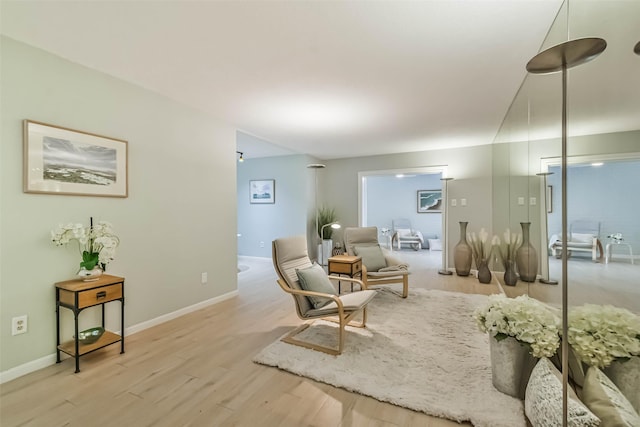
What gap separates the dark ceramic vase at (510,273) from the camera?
3.62 meters

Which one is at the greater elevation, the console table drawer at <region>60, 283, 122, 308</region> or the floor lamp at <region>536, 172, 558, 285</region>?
the floor lamp at <region>536, 172, 558, 285</region>

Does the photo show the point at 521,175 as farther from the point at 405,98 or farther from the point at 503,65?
the point at 405,98

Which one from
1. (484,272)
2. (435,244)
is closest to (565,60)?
(484,272)

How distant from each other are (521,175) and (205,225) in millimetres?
3810

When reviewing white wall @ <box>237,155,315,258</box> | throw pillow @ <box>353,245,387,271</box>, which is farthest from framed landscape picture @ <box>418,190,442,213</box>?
throw pillow @ <box>353,245,387,271</box>

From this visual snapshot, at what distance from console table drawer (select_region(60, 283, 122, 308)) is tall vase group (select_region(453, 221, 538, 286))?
3738mm

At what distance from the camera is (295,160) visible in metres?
6.29

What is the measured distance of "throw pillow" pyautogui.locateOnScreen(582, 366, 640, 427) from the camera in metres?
1.19

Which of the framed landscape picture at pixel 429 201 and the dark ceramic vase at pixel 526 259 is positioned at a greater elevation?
the framed landscape picture at pixel 429 201

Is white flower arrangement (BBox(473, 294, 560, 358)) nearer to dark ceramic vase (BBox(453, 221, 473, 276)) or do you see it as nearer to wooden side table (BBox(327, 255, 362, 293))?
wooden side table (BBox(327, 255, 362, 293))

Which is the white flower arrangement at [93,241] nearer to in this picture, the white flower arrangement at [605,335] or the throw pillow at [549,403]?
the throw pillow at [549,403]

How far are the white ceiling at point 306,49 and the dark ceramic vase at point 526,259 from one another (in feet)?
5.00

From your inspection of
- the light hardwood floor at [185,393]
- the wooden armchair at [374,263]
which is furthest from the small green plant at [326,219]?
the light hardwood floor at [185,393]

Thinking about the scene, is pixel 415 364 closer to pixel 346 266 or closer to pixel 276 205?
pixel 346 266
